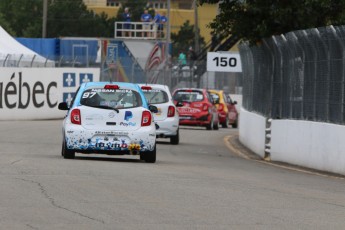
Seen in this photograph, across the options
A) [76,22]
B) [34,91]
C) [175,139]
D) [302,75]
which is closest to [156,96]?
[175,139]

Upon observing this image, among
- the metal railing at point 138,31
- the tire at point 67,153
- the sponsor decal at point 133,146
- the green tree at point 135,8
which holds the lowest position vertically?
the tire at point 67,153

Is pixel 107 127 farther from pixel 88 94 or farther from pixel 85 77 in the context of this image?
pixel 85 77

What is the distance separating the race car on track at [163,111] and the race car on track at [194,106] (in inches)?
363

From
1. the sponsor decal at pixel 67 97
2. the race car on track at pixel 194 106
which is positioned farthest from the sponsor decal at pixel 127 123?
the sponsor decal at pixel 67 97

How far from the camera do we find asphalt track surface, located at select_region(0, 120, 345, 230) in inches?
462

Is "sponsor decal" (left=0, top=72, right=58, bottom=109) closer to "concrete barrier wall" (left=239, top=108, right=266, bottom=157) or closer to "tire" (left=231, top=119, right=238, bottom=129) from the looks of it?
"tire" (left=231, top=119, right=238, bottom=129)

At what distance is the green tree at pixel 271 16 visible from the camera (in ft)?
91.3

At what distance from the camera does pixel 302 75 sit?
957 inches

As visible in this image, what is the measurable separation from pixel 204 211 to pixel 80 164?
6918mm

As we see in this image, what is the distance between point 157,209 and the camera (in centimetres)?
1272

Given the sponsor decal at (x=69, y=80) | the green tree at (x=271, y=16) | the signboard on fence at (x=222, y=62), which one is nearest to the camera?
the green tree at (x=271, y=16)

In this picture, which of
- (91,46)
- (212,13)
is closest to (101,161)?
(91,46)

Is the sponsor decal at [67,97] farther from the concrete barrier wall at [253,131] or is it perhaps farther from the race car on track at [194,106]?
the concrete barrier wall at [253,131]

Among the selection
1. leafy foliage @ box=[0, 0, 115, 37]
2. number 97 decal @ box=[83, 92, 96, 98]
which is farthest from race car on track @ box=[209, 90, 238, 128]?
leafy foliage @ box=[0, 0, 115, 37]
